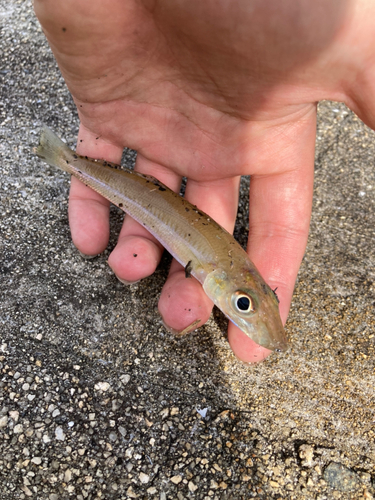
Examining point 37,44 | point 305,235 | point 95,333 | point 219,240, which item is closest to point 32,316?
point 95,333

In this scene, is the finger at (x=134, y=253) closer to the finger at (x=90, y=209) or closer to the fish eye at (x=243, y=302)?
the finger at (x=90, y=209)

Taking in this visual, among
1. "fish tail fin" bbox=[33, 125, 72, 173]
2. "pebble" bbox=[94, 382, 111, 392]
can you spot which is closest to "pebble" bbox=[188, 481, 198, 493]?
"pebble" bbox=[94, 382, 111, 392]

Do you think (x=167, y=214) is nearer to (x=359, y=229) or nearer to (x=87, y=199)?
(x=87, y=199)

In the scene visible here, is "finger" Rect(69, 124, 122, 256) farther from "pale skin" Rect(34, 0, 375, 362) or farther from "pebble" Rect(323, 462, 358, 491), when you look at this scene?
"pebble" Rect(323, 462, 358, 491)

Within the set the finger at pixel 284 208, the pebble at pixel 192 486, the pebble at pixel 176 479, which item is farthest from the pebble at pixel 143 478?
the finger at pixel 284 208

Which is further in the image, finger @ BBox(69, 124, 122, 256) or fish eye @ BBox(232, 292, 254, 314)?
finger @ BBox(69, 124, 122, 256)

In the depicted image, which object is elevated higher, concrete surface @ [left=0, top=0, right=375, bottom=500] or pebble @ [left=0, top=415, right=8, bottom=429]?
concrete surface @ [left=0, top=0, right=375, bottom=500]

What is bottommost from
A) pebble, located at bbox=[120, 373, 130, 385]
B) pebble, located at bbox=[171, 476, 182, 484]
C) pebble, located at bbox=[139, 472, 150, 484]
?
pebble, located at bbox=[139, 472, 150, 484]
